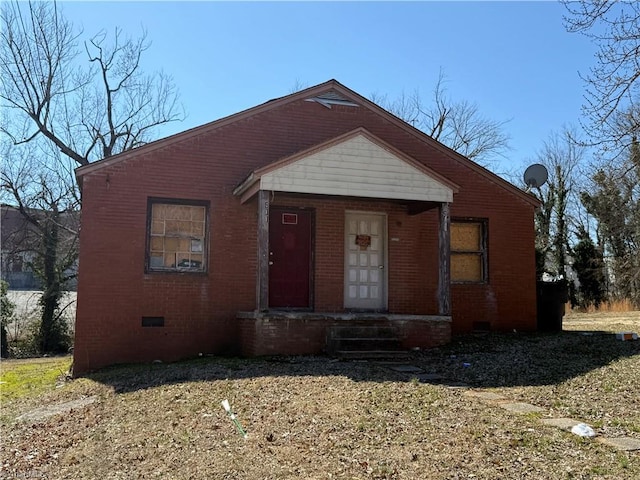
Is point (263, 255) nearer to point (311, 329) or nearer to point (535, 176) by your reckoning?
point (311, 329)

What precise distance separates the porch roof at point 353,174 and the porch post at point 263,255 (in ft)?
1.05

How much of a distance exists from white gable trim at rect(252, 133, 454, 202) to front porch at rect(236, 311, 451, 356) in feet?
7.45

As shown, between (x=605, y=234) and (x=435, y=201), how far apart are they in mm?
23400

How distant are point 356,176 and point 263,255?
89.6 inches

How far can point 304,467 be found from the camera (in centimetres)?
461

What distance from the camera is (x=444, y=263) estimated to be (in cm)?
1115

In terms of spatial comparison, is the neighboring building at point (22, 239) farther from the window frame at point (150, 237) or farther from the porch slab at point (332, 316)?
the porch slab at point (332, 316)

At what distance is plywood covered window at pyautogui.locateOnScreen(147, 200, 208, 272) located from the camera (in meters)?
11.2

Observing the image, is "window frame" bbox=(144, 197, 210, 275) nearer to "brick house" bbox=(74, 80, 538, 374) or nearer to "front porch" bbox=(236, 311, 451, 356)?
"brick house" bbox=(74, 80, 538, 374)

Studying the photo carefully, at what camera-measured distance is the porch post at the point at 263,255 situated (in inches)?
398

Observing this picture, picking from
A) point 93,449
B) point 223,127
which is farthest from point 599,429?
point 223,127

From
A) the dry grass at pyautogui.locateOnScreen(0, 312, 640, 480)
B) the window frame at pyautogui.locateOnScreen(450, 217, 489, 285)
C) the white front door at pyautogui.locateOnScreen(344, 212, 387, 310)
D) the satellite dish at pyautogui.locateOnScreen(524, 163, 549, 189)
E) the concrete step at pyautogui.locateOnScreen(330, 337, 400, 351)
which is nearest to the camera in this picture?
the dry grass at pyautogui.locateOnScreen(0, 312, 640, 480)

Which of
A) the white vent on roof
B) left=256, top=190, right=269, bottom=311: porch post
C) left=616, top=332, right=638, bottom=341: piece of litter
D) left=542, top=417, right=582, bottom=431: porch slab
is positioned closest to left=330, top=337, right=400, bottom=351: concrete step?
left=256, top=190, right=269, bottom=311: porch post

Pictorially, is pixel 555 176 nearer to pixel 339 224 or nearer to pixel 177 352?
pixel 339 224
